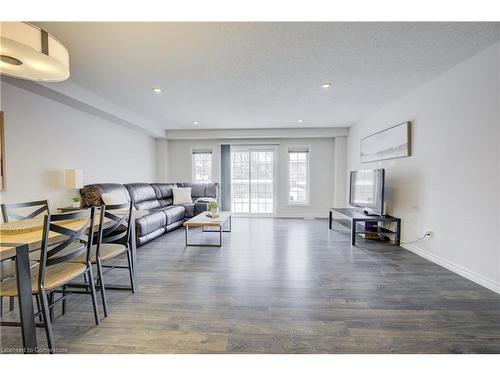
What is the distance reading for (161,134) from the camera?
18.8 feet

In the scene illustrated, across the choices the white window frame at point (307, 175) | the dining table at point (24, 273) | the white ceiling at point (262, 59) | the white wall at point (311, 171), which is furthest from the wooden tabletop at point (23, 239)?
the white window frame at point (307, 175)

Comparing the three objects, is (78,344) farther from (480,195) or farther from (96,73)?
(480,195)

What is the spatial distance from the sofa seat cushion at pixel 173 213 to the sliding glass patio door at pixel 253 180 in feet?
5.99

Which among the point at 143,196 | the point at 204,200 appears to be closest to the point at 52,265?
the point at 143,196

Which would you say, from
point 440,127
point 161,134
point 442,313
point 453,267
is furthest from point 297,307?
point 161,134

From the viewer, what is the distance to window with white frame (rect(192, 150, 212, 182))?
630cm

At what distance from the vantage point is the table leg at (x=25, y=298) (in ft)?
3.73

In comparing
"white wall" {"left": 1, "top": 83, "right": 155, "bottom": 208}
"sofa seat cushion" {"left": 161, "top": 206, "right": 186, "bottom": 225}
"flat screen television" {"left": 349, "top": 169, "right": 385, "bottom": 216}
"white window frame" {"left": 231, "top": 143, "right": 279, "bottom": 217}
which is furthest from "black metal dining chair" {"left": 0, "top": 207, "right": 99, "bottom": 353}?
"white window frame" {"left": 231, "top": 143, "right": 279, "bottom": 217}

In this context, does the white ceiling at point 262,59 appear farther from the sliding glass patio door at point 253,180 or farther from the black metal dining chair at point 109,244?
the sliding glass patio door at point 253,180

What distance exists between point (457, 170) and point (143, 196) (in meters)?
5.36

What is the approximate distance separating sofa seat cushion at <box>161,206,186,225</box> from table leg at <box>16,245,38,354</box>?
2995 mm

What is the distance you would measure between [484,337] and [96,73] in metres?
4.55

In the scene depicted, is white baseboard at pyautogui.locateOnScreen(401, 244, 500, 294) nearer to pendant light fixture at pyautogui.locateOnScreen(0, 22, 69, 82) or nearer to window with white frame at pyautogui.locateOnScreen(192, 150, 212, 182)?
pendant light fixture at pyautogui.locateOnScreen(0, 22, 69, 82)

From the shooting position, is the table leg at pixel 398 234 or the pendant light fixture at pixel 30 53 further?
the table leg at pixel 398 234
